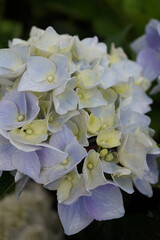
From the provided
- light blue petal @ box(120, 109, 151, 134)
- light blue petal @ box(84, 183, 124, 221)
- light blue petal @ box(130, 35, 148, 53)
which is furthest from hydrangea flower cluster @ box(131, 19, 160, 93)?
light blue petal @ box(84, 183, 124, 221)

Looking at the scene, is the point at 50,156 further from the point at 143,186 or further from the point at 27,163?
the point at 143,186

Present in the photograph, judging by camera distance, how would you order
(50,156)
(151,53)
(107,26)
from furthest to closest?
(107,26)
(151,53)
(50,156)

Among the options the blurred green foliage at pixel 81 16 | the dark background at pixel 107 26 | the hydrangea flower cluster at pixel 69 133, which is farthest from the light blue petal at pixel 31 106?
the blurred green foliage at pixel 81 16

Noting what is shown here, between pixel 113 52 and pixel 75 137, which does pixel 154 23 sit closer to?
pixel 113 52

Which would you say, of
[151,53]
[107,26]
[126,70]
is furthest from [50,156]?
[107,26]

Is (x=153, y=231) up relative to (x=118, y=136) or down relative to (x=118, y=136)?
down

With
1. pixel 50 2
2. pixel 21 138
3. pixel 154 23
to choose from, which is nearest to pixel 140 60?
pixel 154 23
